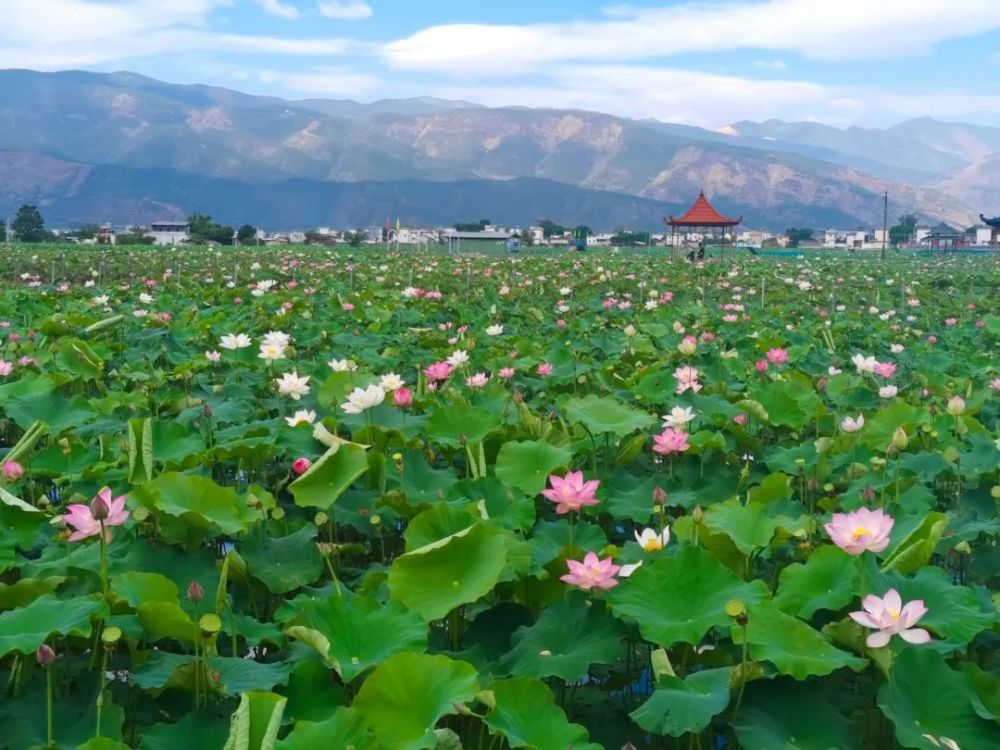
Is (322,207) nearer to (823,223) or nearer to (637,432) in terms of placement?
(823,223)

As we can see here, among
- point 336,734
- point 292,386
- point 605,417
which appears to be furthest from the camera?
point 292,386

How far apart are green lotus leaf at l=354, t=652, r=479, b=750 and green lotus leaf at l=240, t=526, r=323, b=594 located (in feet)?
1.91

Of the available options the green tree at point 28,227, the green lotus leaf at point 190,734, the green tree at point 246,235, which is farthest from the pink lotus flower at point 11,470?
the green tree at point 28,227

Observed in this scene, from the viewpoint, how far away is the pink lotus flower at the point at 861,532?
156cm

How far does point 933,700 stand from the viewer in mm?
1421

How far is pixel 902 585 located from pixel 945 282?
1498 centimetres

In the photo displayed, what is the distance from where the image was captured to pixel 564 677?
1.50 m

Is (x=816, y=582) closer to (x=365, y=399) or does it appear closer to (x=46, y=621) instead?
(x=46, y=621)

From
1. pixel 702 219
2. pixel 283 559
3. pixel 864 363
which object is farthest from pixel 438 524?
pixel 702 219

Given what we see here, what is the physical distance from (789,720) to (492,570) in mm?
512

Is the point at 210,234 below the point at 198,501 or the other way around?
below

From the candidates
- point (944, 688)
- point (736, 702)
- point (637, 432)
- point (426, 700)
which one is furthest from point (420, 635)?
point (637, 432)

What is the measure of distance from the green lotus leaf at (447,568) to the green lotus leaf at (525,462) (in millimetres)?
680

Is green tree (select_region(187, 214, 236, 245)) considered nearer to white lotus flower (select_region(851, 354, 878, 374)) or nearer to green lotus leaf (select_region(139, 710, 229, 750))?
white lotus flower (select_region(851, 354, 878, 374))
